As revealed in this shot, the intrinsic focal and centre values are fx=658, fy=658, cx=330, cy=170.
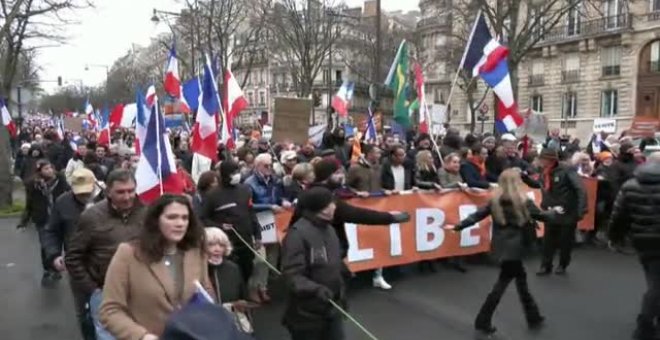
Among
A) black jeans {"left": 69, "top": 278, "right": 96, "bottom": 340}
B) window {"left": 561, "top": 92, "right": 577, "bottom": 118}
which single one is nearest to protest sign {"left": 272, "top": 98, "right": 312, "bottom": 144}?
black jeans {"left": 69, "top": 278, "right": 96, "bottom": 340}

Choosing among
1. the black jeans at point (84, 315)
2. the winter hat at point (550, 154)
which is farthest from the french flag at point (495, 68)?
the black jeans at point (84, 315)

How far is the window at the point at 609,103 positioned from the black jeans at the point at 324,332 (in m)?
49.4

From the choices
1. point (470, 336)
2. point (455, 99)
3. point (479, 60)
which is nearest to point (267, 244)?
point (470, 336)

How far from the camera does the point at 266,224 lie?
7.82 meters

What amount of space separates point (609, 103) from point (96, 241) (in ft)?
167

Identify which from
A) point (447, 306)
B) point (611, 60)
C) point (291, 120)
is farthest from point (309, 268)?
point (611, 60)

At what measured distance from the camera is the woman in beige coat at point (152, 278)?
9.66ft

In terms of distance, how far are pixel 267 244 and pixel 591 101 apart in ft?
156

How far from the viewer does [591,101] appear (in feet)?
165

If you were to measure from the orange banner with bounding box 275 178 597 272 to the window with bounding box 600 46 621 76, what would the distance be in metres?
44.5

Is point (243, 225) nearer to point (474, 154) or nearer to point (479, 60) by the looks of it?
point (474, 154)

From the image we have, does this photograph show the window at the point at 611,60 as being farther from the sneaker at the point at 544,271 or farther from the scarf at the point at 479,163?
the sneaker at the point at 544,271

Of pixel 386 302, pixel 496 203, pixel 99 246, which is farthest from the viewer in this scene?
pixel 386 302

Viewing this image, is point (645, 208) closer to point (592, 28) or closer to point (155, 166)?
point (155, 166)
